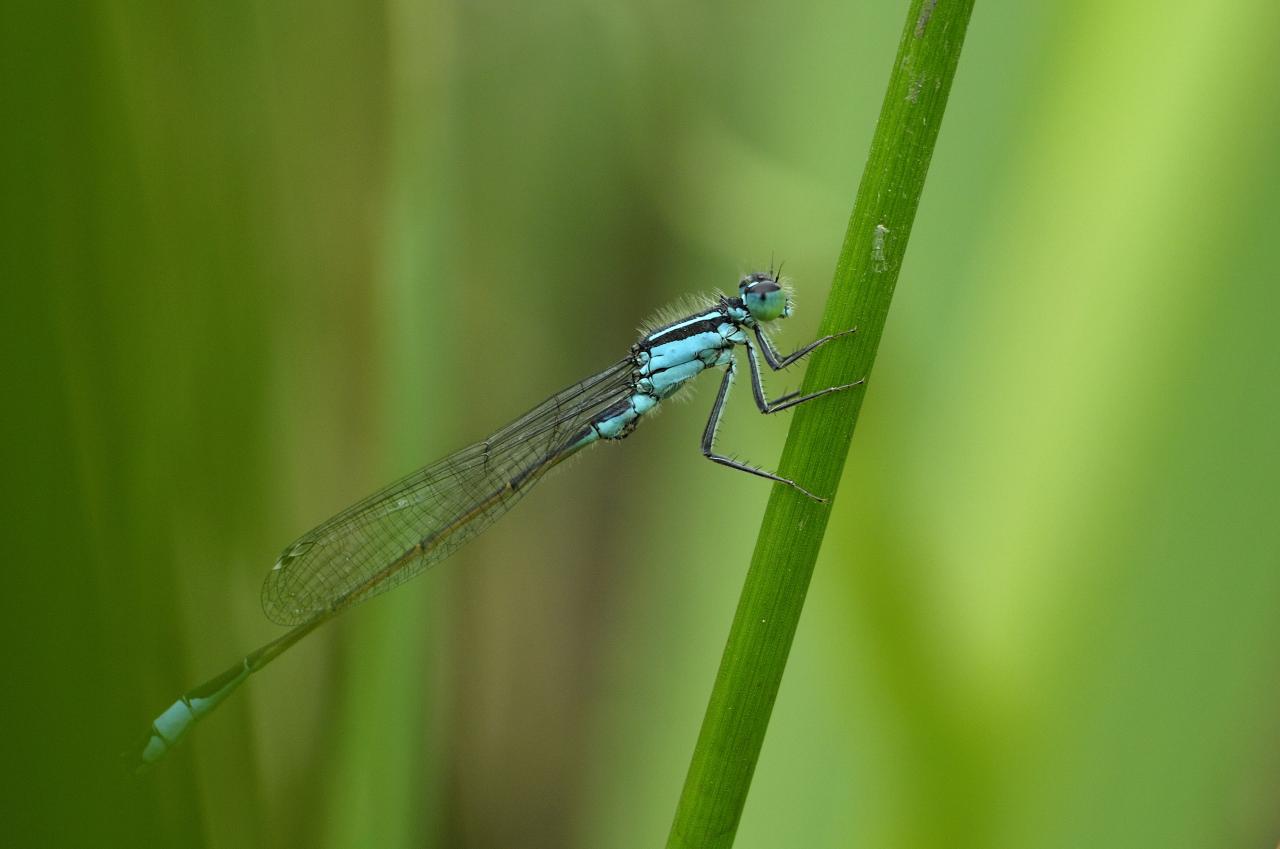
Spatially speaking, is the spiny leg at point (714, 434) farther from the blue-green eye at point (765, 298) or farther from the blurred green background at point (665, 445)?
the blue-green eye at point (765, 298)

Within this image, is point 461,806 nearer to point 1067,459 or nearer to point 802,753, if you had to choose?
point 802,753

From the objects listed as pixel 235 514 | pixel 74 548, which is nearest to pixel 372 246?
pixel 235 514

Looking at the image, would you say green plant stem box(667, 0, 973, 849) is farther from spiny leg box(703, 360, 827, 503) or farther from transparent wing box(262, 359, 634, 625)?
transparent wing box(262, 359, 634, 625)

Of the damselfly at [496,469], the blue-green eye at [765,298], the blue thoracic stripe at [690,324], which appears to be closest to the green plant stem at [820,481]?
the damselfly at [496,469]

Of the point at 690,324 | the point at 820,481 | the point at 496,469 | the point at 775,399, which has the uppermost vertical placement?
the point at 690,324

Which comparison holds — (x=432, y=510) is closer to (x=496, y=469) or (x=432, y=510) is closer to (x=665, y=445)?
(x=496, y=469)

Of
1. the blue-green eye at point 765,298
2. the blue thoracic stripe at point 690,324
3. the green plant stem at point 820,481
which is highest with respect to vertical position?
the blue thoracic stripe at point 690,324

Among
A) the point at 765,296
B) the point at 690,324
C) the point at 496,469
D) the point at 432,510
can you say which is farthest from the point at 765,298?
the point at 432,510
